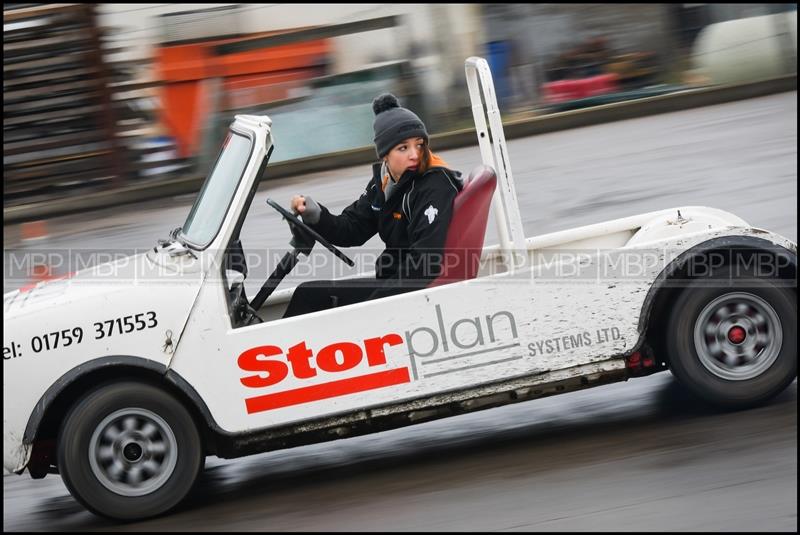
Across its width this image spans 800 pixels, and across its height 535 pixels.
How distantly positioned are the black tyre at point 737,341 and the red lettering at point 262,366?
6.08ft

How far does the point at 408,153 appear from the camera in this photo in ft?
16.8

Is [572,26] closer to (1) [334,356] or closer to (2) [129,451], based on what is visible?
(1) [334,356]

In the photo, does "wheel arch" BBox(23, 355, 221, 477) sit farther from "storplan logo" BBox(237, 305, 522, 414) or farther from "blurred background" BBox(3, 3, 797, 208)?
"blurred background" BBox(3, 3, 797, 208)

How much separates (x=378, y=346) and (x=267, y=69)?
11.1 meters

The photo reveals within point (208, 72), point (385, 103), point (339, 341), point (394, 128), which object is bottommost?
point (339, 341)

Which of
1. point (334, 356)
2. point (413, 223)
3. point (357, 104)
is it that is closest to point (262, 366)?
point (334, 356)

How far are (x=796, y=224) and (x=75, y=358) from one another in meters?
6.59

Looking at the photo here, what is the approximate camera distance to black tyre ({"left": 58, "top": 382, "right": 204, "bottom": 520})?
4.69 metres

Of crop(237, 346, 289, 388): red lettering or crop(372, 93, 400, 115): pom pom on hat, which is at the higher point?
crop(372, 93, 400, 115): pom pom on hat

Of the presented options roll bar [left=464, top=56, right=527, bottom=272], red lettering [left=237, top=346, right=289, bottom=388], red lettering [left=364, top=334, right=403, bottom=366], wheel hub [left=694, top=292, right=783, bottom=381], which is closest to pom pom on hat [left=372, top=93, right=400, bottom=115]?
roll bar [left=464, top=56, right=527, bottom=272]

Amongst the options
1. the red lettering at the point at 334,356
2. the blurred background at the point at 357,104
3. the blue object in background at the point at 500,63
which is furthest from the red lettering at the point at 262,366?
the blue object in background at the point at 500,63

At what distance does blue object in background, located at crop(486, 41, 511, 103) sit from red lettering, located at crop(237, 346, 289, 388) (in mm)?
11005

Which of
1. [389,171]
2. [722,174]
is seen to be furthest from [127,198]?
[389,171]

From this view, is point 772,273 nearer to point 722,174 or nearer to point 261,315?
point 261,315
